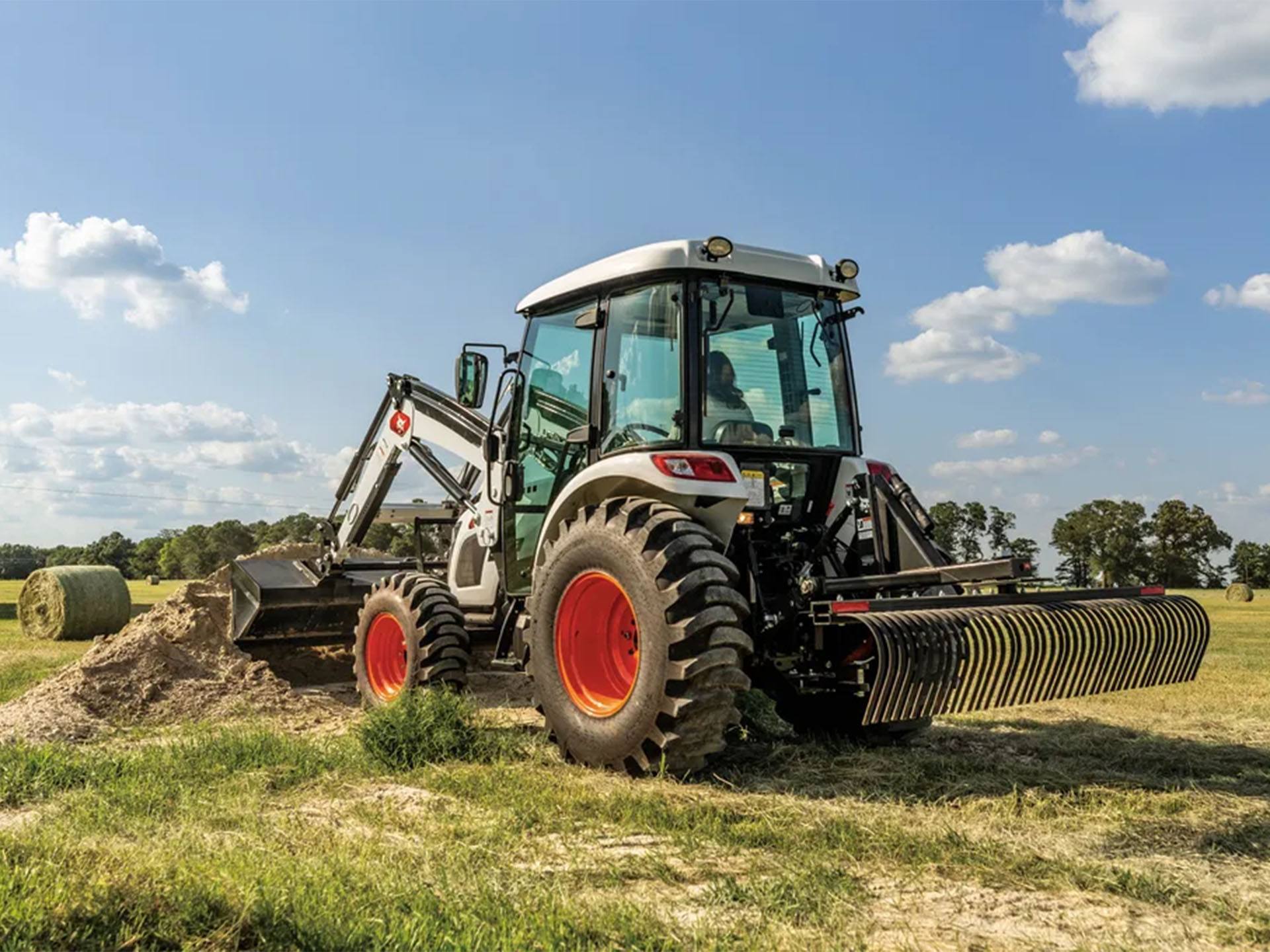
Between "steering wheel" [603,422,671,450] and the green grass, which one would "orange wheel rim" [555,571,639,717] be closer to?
"steering wheel" [603,422,671,450]

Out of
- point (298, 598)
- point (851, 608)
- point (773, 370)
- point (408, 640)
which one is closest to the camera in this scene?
point (851, 608)

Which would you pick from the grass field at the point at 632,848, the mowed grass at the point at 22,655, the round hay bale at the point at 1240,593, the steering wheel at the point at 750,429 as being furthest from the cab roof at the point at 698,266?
the round hay bale at the point at 1240,593

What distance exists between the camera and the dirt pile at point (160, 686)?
7.60 meters

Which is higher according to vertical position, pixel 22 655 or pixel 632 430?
pixel 632 430

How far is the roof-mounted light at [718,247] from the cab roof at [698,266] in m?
0.04

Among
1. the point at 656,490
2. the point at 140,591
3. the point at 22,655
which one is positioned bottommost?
the point at 140,591

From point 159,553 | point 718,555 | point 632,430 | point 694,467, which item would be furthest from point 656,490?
point 159,553

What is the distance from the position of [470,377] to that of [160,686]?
11.9ft

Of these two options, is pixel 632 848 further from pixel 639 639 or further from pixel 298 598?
pixel 298 598

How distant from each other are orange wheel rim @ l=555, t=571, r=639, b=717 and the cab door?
1000 millimetres

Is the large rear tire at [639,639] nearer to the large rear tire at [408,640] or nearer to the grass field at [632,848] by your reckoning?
the grass field at [632,848]

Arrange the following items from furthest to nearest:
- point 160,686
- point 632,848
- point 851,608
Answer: point 160,686 → point 851,608 → point 632,848

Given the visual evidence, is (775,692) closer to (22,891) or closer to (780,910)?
(780,910)

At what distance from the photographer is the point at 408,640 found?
25.0 ft
